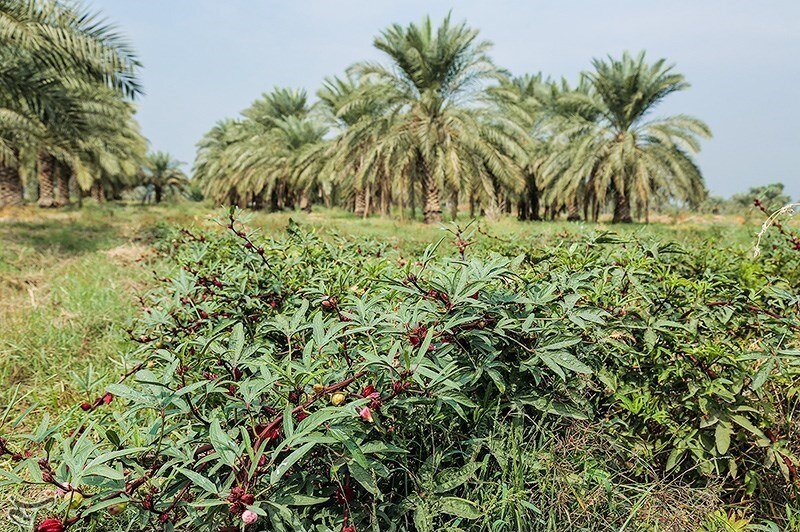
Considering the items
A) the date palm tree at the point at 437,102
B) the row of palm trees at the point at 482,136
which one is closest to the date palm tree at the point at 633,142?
the row of palm trees at the point at 482,136

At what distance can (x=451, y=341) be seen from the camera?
1433 mm

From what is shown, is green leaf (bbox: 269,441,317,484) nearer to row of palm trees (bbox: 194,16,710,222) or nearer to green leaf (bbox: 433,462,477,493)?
green leaf (bbox: 433,462,477,493)

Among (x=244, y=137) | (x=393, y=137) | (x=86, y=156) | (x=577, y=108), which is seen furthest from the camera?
(x=244, y=137)

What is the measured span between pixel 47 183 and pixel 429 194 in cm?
1677

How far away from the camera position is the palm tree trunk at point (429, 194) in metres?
16.0

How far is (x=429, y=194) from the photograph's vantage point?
637 inches

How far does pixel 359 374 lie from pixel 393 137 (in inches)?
563

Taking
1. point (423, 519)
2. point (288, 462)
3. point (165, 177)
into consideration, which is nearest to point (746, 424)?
point (423, 519)

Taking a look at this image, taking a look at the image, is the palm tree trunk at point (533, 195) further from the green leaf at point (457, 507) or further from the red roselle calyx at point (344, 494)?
the red roselle calyx at point (344, 494)

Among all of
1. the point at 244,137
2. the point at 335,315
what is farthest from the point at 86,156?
the point at 335,315

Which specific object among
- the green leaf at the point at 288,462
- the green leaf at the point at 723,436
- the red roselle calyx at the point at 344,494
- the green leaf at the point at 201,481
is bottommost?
the red roselle calyx at the point at 344,494

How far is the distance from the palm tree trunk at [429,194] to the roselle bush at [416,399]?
14067 mm

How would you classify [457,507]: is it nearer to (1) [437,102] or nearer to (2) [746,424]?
(2) [746,424]

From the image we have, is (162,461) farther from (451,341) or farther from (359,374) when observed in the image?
(451,341)
